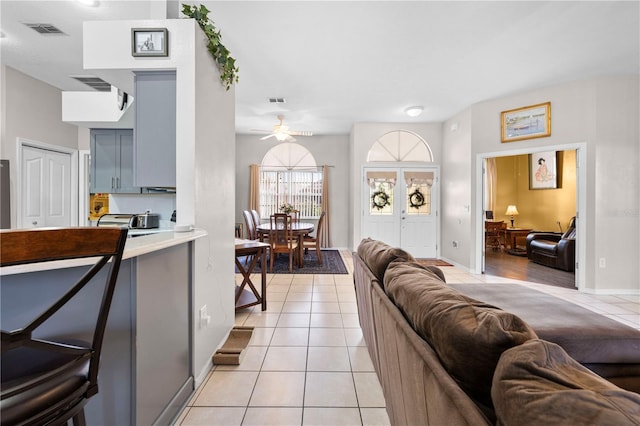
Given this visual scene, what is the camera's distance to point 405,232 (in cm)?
616

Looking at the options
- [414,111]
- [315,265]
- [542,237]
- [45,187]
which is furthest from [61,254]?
[542,237]

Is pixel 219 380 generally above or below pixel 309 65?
below

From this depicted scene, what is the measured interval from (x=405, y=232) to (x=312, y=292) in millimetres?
3077

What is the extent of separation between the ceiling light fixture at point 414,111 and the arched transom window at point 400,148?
88 cm

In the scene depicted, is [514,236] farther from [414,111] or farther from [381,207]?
[414,111]

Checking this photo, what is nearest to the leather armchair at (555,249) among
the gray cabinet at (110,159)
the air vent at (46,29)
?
the gray cabinet at (110,159)

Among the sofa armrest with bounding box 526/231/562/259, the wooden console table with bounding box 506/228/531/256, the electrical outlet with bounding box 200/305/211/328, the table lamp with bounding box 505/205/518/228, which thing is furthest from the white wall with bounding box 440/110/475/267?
the electrical outlet with bounding box 200/305/211/328

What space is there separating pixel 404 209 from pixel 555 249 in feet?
8.94

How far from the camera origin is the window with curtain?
7.32 meters

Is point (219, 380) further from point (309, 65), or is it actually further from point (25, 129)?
point (25, 129)

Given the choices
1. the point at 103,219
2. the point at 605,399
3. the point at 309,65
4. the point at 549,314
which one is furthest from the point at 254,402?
the point at 309,65

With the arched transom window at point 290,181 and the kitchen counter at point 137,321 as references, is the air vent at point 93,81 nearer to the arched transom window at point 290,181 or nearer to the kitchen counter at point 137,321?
the arched transom window at point 290,181

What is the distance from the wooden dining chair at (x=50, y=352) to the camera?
0.67 meters

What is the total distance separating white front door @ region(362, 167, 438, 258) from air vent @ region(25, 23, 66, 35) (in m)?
5.00
